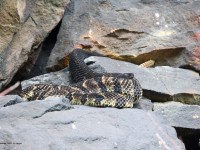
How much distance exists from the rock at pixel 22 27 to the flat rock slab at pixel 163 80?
2.75ft

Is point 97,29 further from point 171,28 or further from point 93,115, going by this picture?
point 93,115

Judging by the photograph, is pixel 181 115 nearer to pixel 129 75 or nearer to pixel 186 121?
pixel 186 121

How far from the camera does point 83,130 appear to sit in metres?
5.18

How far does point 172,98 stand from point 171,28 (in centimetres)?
199

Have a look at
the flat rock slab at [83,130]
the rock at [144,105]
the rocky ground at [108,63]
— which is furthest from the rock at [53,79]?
the flat rock slab at [83,130]

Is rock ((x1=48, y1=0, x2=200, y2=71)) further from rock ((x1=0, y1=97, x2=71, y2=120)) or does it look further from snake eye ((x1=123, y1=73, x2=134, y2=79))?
rock ((x1=0, y1=97, x2=71, y2=120))

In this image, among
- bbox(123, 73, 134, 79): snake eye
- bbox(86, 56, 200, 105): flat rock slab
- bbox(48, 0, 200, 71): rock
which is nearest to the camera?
bbox(123, 73, 134, 79): snake eye

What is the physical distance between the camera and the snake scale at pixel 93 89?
630cm

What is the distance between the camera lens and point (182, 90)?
24.5 ft

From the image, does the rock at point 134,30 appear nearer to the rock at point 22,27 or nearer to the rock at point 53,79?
the rock at point 22,27

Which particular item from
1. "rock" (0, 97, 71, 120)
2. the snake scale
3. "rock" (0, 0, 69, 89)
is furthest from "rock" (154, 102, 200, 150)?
"rock" (0, 0, 69, 89)

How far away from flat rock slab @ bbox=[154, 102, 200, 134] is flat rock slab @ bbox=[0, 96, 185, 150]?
493 millimetres

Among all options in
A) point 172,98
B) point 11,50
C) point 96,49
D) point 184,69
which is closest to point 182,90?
point 172,98

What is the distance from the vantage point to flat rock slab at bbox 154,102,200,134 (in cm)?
622
